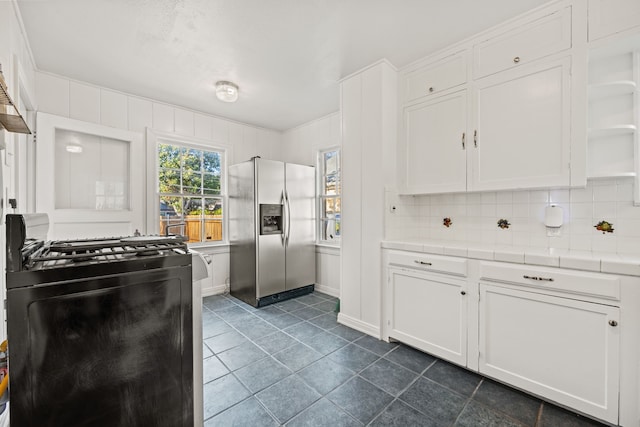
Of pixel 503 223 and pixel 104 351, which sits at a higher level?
pixel 503 223

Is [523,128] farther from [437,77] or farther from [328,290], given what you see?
[328,290]

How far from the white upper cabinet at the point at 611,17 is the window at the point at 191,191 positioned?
3.86 meters

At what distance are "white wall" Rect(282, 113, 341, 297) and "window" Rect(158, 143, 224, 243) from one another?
118 centimetres

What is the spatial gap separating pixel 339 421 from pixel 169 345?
3.51 ft

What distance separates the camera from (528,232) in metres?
2.15

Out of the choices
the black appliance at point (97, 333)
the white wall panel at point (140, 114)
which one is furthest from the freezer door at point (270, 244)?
the black appliance at point (97, 333)

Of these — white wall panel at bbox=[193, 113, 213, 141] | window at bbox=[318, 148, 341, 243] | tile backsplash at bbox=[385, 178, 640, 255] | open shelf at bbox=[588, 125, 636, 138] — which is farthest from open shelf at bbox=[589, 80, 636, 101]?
white wall panel at bbox=[193, 113, 213, 141]

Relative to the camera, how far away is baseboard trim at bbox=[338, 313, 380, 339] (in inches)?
99.0

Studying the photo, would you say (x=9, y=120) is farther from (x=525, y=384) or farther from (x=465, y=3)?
(x=525, y=384)

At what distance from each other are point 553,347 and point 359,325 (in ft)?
4.82

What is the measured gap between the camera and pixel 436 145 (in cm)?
240

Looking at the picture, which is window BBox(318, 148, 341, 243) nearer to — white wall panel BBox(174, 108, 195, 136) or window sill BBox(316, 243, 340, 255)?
window sill BBox(316, 243, 340, 255)

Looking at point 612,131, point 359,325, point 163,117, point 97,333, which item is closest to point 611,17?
point 612,131

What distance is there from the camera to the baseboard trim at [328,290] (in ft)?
12.2
